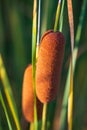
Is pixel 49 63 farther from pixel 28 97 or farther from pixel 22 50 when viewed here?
pixel 22 50

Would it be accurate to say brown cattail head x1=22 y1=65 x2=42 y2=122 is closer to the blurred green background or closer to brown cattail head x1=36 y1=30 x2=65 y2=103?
brown cattail head x1=36 y1=30 x2=65 y2=103

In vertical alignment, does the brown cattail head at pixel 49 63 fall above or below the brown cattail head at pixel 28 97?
above

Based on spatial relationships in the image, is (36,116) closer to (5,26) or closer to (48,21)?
(48,21)

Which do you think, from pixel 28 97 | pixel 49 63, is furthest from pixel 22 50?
pixel 49 63

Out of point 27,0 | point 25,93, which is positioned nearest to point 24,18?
point 27,0

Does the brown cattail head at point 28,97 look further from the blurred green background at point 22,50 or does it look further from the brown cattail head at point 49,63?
the blurred green background at point 22,50

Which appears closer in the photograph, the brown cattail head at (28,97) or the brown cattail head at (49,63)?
the brown cattail head at (49,63)

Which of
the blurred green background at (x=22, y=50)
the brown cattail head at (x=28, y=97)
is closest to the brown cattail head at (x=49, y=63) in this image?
the brown cattail head at (x=28, y=97)
